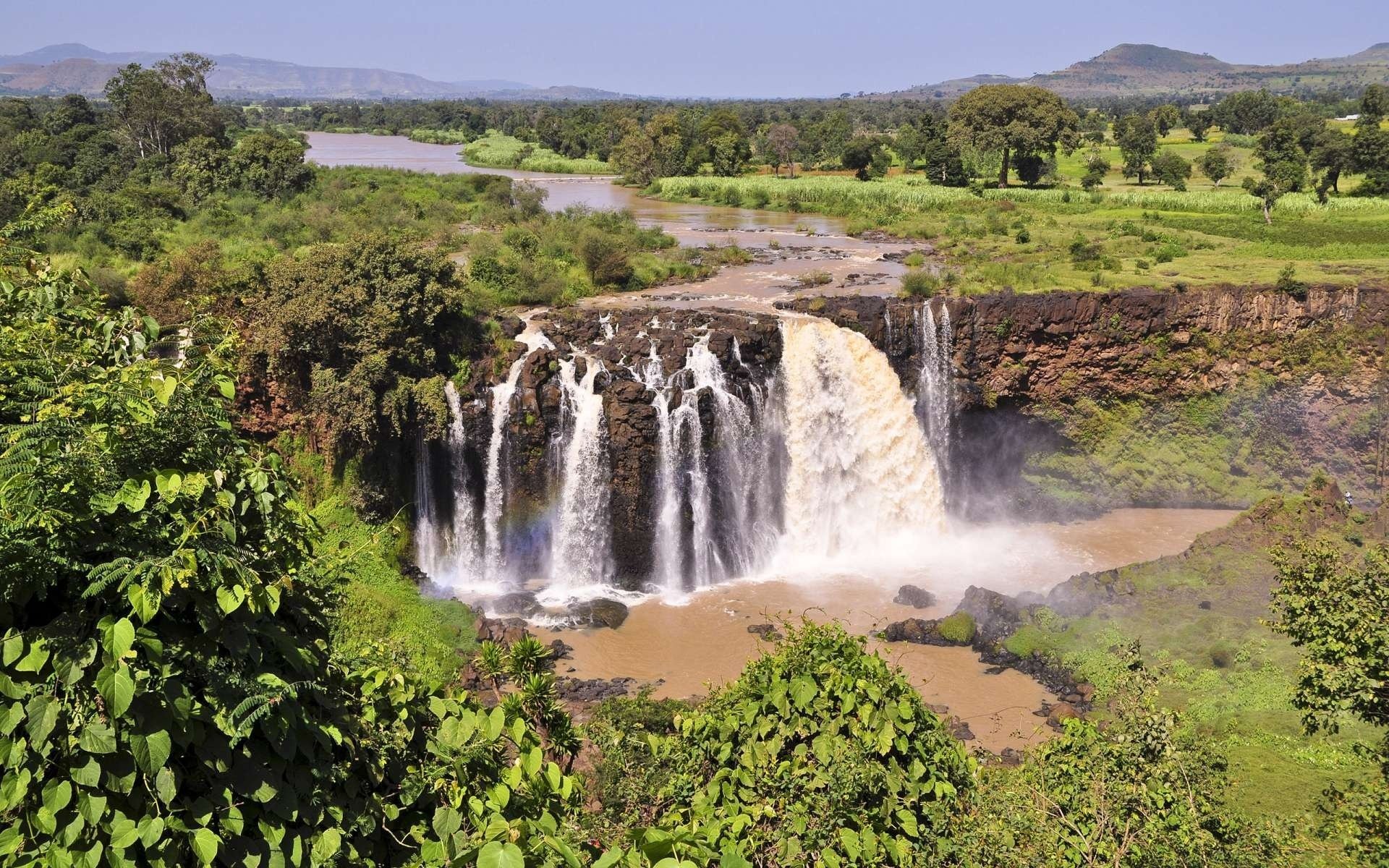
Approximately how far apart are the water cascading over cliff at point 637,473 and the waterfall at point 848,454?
10cm

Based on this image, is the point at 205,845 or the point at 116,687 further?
the point at 205,845

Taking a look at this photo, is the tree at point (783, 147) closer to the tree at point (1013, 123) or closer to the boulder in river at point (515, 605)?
the tree at point (1013, 123)

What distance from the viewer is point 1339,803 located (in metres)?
10.7

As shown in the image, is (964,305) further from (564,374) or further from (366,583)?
(366,583)

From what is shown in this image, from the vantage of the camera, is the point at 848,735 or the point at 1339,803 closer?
the point at 848,735

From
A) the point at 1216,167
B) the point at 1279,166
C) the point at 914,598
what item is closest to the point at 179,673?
the point at 914,598

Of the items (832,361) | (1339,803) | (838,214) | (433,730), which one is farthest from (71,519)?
(838,214)

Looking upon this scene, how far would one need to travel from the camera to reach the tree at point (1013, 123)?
5981 cm

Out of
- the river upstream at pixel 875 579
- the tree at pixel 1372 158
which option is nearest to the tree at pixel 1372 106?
the tree at pixel 1372 158

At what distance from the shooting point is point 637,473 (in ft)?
77.3

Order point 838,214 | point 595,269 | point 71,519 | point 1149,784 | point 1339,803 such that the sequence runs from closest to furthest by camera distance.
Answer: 1. point 71,519
2. point 1149,784
3. point 1339,803
4. point 595,269
5. point 838,214

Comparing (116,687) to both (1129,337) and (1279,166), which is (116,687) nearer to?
(1129,337)

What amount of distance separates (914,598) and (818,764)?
14.5m

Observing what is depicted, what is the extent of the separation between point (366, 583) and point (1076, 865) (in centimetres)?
1603
